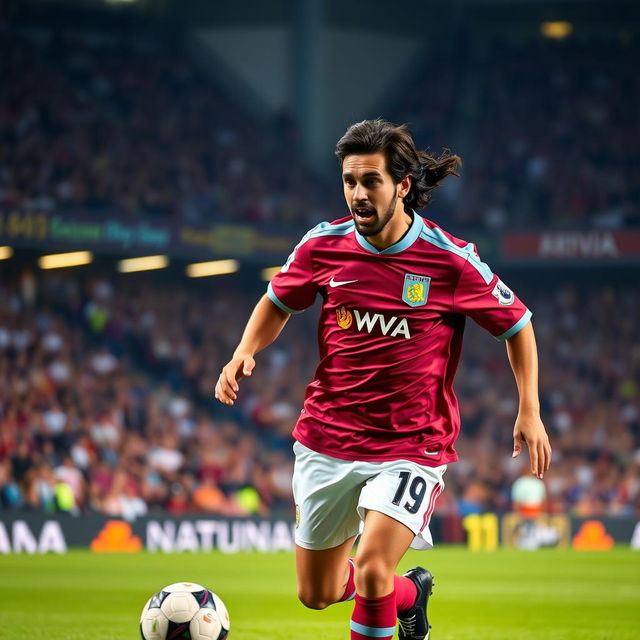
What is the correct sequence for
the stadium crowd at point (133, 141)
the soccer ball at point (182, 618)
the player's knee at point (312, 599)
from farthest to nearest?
the stadium crowd at point (133, 141), the soccer ball at point (182, 618), the player's knee at point (312, 599)

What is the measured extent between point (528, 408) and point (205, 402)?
61.9 feet

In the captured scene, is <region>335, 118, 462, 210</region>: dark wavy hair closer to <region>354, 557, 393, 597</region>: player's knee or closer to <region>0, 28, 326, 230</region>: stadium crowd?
<region>354, 557, 393, 597</region>: player's knee

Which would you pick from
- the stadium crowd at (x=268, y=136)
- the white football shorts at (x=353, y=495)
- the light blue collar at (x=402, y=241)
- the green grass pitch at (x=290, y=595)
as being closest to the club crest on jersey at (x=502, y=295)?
the light blue collar at (x=402, y=241)

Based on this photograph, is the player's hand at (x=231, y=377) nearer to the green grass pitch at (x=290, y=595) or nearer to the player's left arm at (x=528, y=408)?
the player's left arm at (x=528, y=408)

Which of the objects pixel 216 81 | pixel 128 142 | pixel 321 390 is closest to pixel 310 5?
pixel 216 81

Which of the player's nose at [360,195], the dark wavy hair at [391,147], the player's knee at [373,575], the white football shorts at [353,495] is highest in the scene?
the dark wavy hair at [391,147]

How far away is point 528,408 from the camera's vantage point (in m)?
5.48

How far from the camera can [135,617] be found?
9.34 metres

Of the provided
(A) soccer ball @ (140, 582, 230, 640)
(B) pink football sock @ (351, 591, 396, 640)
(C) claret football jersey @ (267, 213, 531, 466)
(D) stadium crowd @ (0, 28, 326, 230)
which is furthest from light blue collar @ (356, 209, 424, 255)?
(D) stadium crowd @ (0, 28, 326, 230)

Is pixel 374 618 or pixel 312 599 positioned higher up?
pixel 374 618

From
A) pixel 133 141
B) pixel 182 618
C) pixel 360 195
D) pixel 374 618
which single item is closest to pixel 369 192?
pixel 360 195

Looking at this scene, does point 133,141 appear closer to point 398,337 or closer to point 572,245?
point 572,245

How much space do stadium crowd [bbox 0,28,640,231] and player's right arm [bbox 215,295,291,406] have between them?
1632 centimetres

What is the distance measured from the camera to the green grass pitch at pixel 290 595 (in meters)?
8.62
